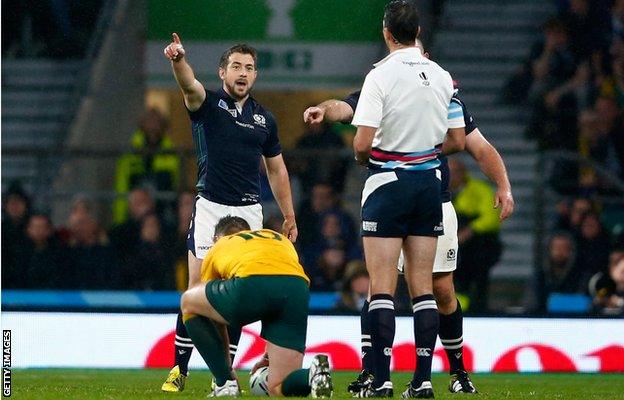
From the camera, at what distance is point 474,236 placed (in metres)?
15.1

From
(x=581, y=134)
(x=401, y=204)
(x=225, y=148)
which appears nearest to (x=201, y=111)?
(x=225, y=148)

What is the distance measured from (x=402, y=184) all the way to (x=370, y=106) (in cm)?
48

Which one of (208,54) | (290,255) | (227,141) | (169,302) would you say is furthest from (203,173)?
(208,54)

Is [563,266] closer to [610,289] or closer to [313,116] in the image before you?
[610,289]

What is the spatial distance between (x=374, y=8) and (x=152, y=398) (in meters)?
11.4

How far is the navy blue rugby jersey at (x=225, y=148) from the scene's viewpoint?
9.73 m

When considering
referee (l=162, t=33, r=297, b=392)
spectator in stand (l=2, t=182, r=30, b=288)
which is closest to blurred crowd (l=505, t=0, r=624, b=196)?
spectator in stand (l=2, t=182, r=30, b=288)

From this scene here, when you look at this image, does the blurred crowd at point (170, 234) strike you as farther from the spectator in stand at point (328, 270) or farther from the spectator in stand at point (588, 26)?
the spectator in stand at point (588, 26)

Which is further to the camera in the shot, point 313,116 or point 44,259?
point 44,259

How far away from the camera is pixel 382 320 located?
845 cm

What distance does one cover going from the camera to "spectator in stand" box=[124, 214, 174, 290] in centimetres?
1543

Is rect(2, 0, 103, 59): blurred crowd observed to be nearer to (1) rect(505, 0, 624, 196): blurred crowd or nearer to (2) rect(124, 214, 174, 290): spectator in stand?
(2) rect(124, 214, 174, 290): spectator in stand

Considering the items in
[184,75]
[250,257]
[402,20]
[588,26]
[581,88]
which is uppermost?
[402,20]

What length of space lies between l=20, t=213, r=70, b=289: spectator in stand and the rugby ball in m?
6.90
